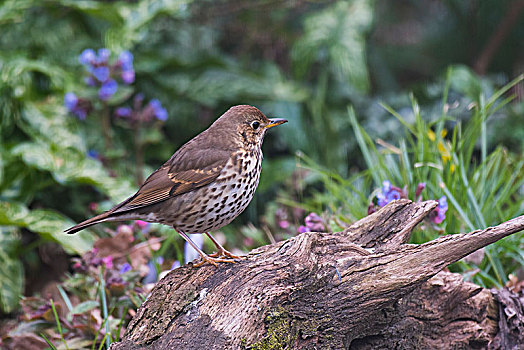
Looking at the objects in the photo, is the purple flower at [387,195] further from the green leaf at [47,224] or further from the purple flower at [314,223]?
the green leaf at [47,224]

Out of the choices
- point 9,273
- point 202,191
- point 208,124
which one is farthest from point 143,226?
point 208,124

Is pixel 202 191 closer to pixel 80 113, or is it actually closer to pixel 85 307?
pixel 85 307

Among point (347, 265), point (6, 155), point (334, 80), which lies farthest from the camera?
point (334, 80)

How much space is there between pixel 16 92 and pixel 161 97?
1390mm

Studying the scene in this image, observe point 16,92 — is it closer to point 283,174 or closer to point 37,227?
point 37,227

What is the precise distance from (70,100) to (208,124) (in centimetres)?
157

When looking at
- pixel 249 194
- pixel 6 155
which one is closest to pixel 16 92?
pixel 6 155

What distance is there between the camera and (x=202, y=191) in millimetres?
2961

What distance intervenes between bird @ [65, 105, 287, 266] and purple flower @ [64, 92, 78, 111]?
1942mm

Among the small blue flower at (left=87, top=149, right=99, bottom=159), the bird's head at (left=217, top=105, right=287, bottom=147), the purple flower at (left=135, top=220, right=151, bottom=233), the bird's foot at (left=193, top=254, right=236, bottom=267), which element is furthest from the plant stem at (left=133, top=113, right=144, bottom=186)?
the bird's foot at (left=193, top=254, right=236, bottom=267)

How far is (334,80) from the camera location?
6.90 m

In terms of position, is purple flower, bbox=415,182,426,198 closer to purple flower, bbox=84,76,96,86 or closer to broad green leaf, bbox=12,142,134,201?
broad green leaf, bbox=12,142,134,201

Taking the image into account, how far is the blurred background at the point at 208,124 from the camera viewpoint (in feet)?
11.9

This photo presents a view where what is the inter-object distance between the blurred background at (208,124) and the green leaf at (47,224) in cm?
1
